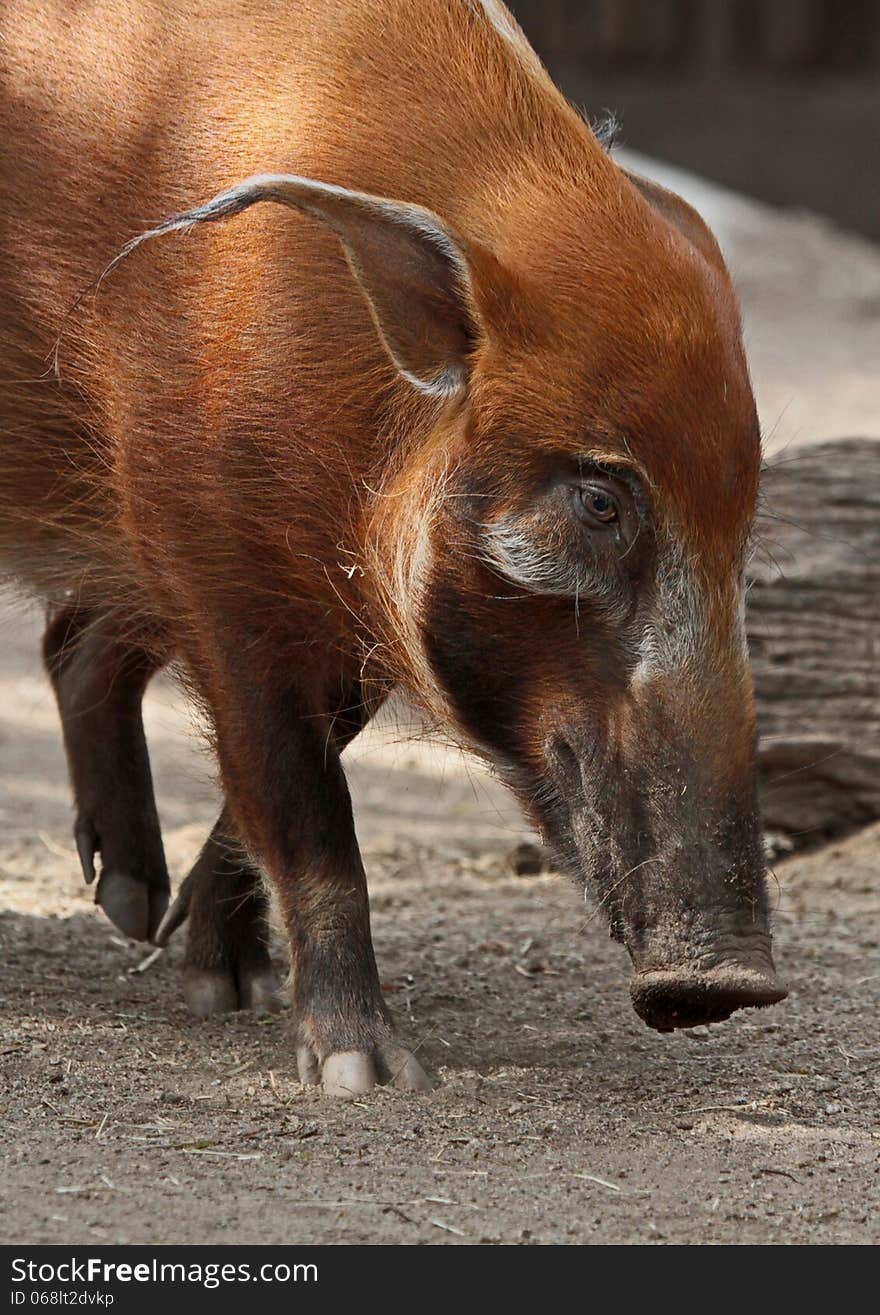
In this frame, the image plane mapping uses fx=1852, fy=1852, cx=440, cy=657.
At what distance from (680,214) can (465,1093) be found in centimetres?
158

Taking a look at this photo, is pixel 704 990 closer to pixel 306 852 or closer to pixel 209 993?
pixel 306 852

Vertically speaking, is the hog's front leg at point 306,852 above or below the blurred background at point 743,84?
above

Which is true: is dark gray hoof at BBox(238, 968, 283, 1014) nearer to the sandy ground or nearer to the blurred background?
the sandy ground

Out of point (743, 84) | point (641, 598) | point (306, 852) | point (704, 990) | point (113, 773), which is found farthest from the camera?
point (743, 84)

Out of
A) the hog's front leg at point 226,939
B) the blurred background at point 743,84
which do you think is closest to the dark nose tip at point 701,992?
the hog's front leg at point 226,939

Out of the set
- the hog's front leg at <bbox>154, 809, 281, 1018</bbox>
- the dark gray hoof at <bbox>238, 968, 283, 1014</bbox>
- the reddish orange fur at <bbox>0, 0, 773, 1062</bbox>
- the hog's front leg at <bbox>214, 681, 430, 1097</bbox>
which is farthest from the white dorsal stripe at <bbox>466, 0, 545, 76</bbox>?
the dark gray hoof at <bbox>238, 968, 283, 1014</bbox>

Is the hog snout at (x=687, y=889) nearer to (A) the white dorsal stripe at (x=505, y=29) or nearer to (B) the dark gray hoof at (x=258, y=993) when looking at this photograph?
(B) the dark gray hoof at (x=258, y=993)

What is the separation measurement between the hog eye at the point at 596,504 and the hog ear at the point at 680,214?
2.05 ft

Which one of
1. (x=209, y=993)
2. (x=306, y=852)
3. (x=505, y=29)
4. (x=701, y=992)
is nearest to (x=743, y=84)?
(x=505, y=29)

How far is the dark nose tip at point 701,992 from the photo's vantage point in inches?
108

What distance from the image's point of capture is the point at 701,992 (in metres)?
2.75

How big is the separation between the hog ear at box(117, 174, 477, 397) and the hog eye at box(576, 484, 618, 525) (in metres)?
0.26

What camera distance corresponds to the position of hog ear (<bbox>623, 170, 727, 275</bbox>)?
324cm
